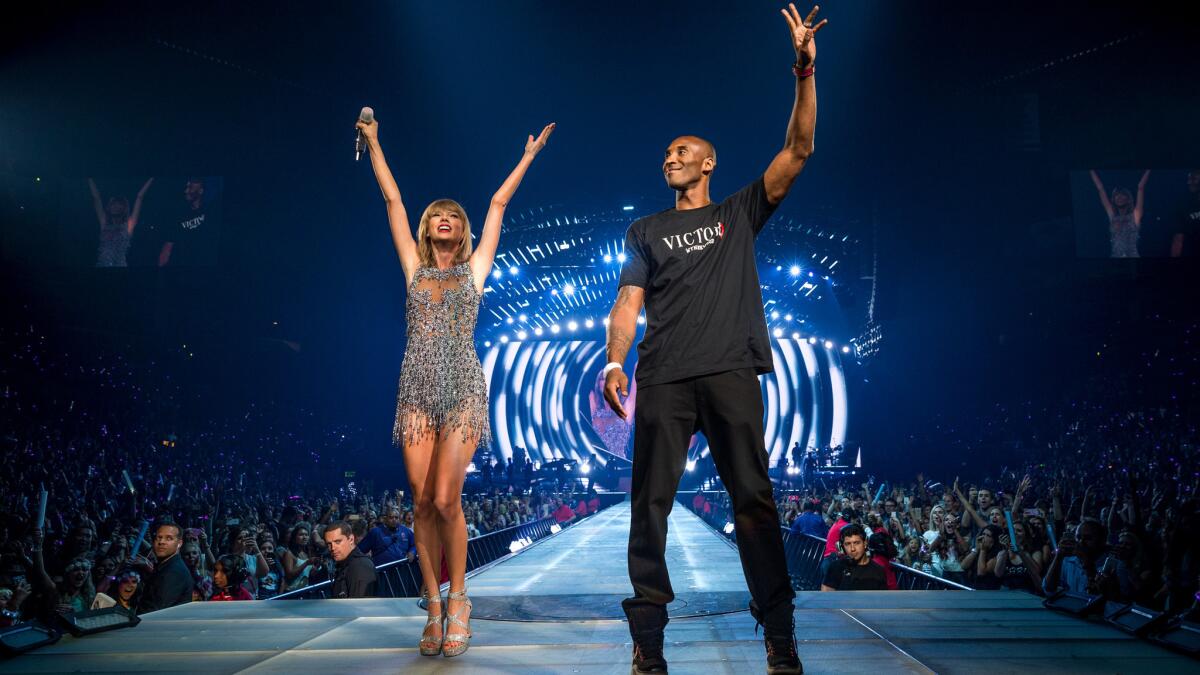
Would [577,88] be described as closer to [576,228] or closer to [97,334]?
[576,228]

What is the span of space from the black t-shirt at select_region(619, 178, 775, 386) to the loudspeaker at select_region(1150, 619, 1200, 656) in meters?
1.60

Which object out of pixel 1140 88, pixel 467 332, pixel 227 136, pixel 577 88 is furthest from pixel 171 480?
pixel 1140 88

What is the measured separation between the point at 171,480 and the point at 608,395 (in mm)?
13865

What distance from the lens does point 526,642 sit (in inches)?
110

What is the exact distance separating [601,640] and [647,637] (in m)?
0.67

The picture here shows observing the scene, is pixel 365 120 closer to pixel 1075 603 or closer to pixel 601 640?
pixel 601 640

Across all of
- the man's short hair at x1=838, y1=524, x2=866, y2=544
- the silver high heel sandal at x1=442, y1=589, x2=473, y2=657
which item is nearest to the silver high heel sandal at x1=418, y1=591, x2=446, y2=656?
the silver high heel sandal at x1=442, y1=589, x2=473, y2=657

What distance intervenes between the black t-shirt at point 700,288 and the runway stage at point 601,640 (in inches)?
38.1

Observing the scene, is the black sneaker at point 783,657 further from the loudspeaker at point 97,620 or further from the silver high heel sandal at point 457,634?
the loudspeaker at point 97,620

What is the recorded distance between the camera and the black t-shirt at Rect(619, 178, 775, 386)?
240 centimetres

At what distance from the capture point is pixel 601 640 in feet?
9.18

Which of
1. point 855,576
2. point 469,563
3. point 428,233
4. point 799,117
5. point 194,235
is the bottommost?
point 469,563

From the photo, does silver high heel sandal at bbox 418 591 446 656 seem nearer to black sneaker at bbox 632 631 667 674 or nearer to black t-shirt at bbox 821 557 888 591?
black sneaker at bbox 632 631 667 674

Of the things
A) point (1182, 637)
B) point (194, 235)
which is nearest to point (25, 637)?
point (1182, 637)
